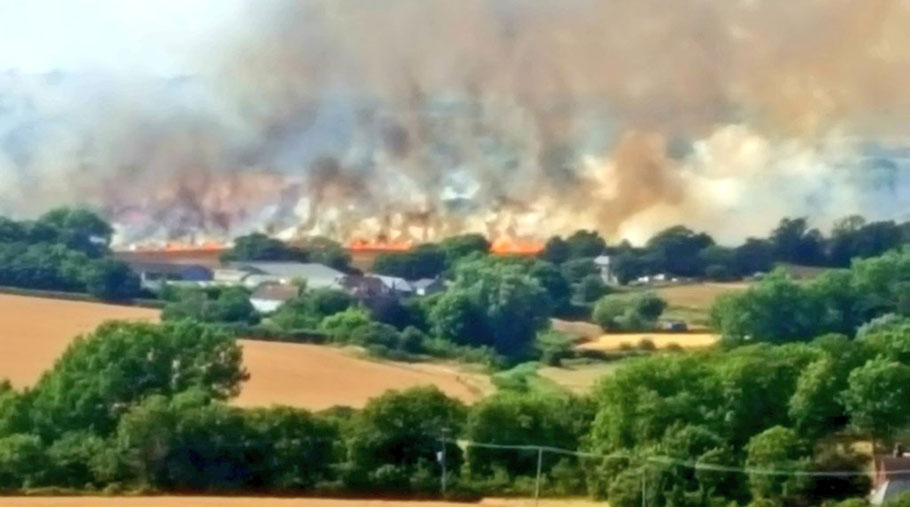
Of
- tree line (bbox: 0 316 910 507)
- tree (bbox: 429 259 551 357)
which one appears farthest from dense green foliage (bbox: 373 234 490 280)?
tree line (bbox: 0 316 910 507)

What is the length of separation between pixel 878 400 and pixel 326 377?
13.0 meters

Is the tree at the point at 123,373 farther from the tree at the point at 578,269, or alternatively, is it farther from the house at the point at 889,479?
the tree at the point at 578,269

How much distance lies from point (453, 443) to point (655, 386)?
2976 mm

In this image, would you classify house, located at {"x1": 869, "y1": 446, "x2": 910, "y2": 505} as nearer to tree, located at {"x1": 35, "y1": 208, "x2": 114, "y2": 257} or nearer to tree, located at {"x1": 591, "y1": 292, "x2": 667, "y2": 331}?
tree, located at {"x1": 591, "y1": 292, "x2": 667, "y2": 331}

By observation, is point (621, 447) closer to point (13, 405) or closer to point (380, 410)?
point (380, 410)

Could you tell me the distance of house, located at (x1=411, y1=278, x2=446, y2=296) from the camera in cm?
5459

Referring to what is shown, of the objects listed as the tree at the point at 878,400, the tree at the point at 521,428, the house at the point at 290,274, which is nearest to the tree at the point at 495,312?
the house at the point at 290,274

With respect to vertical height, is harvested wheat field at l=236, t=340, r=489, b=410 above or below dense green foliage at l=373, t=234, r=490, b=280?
below

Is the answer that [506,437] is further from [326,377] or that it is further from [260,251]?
[260,251]

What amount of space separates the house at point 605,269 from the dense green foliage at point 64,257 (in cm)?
1201

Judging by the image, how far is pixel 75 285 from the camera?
51469mm

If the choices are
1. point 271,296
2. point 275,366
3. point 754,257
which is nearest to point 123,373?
point 275,366

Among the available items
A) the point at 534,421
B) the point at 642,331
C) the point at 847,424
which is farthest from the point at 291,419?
the point at 642,331

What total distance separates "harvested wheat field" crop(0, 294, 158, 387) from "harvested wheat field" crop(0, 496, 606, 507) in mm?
9993
